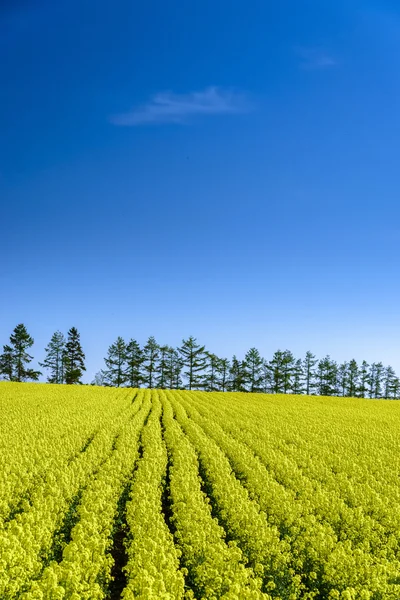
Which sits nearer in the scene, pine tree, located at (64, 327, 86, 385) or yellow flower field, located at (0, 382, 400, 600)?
yellow flower field, located at (0, 382, 400, 600)

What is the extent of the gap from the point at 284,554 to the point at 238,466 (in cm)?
771

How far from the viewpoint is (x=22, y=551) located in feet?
26.5

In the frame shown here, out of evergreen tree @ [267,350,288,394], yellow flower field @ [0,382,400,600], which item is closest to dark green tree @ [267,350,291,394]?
evergreen tree @ [267,350,288,394]

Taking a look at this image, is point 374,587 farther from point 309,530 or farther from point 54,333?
point 54,333

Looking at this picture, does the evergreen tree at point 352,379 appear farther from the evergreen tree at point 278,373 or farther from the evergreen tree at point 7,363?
the evergreen tree at point 7,363

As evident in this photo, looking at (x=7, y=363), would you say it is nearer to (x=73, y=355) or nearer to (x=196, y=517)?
(x=73, y=355)

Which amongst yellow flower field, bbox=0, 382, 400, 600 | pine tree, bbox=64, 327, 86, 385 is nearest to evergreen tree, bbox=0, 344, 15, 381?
Answer: pine tree, bbox=64, 327, 86, 385

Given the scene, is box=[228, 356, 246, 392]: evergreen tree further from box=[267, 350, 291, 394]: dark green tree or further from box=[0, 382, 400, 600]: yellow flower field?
box=[0, 382, 400, 600]: yellow flower field

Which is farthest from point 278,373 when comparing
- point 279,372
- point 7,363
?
point 7,363

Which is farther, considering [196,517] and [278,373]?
[278,373]

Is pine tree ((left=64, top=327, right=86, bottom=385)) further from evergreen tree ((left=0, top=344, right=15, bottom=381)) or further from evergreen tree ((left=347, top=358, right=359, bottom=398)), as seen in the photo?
evergreen tree ((left=347, top=358, right=359, bottom=398))

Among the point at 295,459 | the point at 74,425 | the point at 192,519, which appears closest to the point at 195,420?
the point at 74,425

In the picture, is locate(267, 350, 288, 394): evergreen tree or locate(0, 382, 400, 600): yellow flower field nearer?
locate(0, 382, 400, 600): yellow flower field

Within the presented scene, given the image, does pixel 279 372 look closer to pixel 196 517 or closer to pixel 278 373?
pixel 278 373
